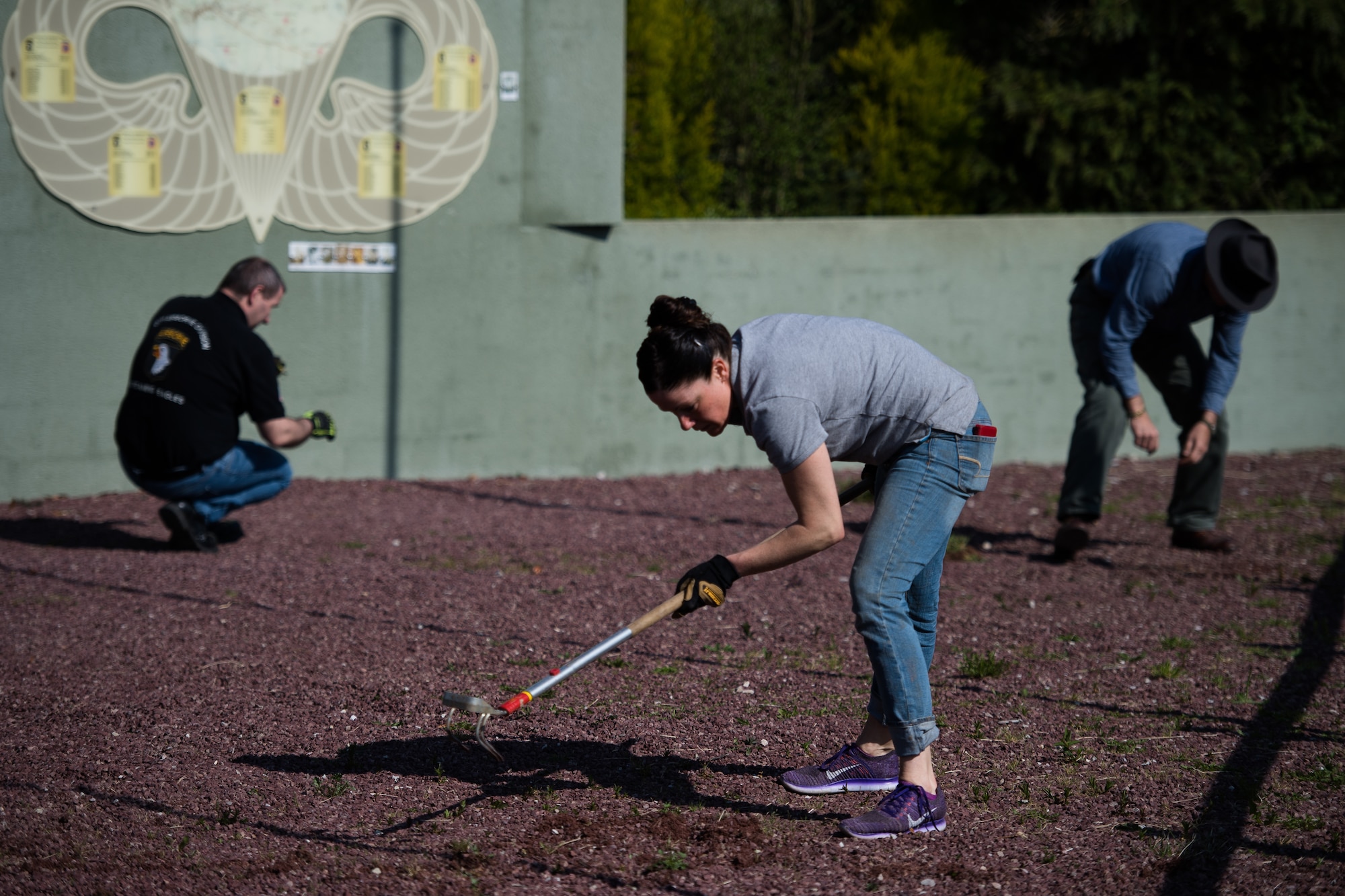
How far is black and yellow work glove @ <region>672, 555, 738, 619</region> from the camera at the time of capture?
132 inches

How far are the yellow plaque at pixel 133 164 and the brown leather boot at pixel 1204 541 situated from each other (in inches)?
266

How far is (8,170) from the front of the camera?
791 cm

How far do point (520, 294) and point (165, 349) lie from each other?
2.86 metres

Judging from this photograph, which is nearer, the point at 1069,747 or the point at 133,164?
the point at 1069,747

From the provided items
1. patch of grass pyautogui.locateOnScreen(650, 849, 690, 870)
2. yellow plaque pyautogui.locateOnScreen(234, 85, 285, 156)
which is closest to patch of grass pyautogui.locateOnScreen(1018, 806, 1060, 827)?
patch of grass pyautogui.locateOnScreen(650, 849, 690, 870)

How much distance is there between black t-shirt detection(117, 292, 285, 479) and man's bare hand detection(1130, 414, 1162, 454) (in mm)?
4397

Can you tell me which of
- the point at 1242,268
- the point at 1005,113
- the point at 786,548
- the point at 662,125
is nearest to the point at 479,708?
the point at 786,548

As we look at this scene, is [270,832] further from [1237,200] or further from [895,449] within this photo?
[1237,200]

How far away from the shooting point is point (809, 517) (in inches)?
127

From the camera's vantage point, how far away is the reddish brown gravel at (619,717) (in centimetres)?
333

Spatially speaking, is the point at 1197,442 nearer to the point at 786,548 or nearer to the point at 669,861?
the point at 786,548

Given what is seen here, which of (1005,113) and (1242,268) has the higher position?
(1005,113)

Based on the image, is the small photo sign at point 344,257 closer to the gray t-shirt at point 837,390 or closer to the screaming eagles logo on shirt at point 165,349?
the screaming eagles logo on shirt at point 165,349

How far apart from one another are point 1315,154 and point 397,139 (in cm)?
934
